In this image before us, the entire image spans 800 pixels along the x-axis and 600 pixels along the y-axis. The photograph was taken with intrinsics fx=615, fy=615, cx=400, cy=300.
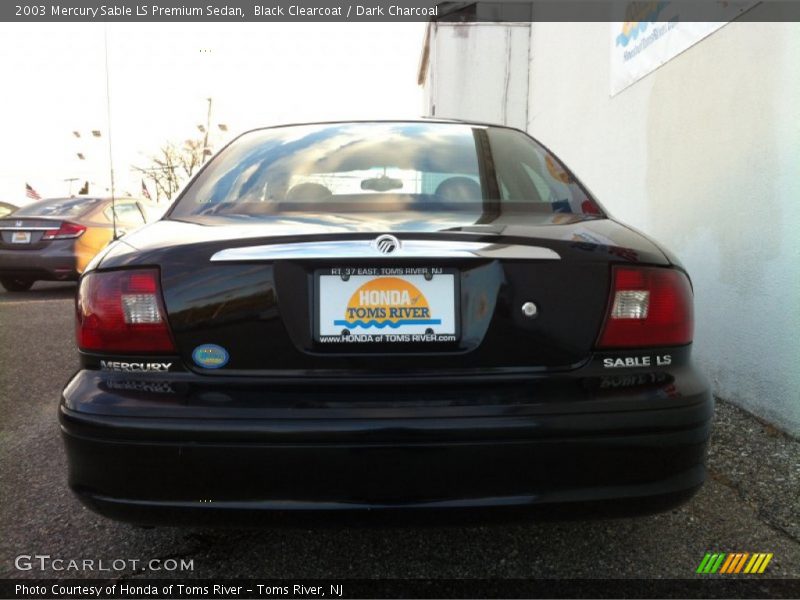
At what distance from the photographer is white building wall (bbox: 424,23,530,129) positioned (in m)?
9.66

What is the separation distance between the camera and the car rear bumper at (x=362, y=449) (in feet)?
4.87

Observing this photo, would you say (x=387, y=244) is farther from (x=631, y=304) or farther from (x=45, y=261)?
(x=45, y=261)

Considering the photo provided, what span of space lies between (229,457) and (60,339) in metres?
4.53

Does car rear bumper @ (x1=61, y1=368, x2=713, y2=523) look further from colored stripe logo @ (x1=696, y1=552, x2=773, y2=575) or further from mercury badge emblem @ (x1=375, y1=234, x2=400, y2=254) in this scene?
colored stripe logo @ (x1=696, y1=552, x2=773, y2=575)

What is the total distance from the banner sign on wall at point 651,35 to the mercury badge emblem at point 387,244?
2.69 metres

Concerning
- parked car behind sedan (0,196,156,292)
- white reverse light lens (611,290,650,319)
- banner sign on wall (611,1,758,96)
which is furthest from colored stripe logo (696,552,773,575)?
parked car behind sedan (0,196,156,292)

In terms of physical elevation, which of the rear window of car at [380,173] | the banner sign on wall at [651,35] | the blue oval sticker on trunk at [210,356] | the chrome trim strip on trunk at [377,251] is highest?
the banner sign on wall at [651,35]

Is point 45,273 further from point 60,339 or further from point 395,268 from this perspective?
point 395,268

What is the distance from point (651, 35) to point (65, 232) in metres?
6.97

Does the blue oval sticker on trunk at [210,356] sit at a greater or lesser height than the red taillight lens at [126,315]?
lesser

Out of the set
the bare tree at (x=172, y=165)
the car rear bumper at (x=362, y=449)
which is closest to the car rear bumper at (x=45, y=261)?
the car rear bumper at (x=362, y=449)

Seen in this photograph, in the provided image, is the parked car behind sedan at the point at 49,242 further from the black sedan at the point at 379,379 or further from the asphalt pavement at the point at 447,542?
the black sedan at the point at 379,379

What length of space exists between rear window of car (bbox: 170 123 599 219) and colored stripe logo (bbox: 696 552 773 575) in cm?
120

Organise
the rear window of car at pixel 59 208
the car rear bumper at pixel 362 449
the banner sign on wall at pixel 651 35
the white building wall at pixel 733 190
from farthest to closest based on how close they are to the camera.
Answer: the rear window of car at pixel 59 208, the banner sign on wall at pixel 651 35, the white building wall at pixel 733 190, the car rear bumper at pixel 362 449
